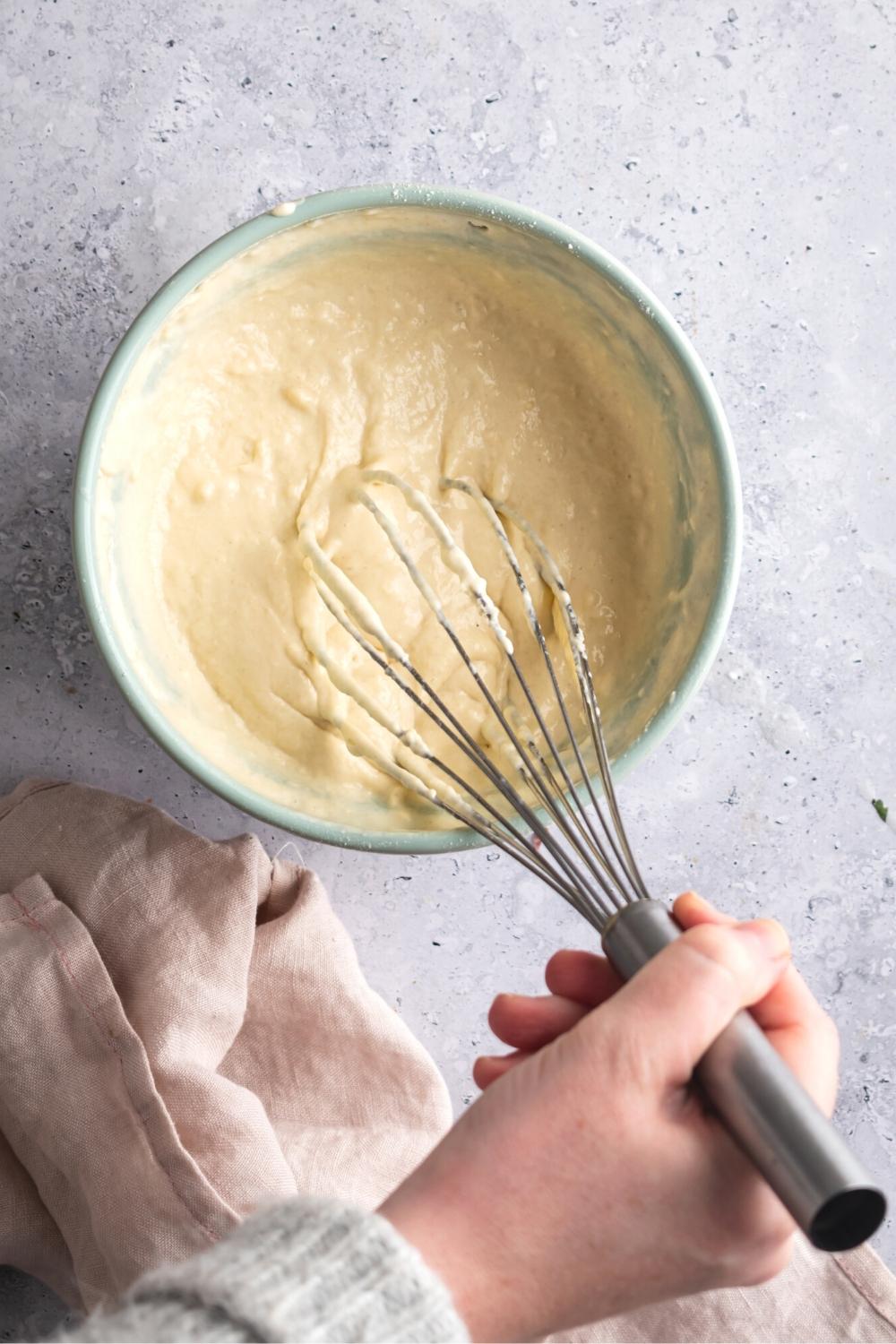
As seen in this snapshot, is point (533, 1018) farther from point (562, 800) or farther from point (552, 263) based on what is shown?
point (552, 263)

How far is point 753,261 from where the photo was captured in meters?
1.06

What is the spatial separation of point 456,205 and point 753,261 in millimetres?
327

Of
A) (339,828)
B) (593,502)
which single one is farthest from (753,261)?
(339,828)

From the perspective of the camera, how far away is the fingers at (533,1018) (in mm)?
722

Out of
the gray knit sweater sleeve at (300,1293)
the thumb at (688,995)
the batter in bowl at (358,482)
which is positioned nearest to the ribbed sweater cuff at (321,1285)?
the gray knit sweater sleeve at (300,1293)

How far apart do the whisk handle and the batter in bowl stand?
37cm

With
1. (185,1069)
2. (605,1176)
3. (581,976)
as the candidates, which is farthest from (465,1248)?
(185,1069)

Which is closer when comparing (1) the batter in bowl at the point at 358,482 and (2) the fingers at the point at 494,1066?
(2) the fingers at the point at 494,1066

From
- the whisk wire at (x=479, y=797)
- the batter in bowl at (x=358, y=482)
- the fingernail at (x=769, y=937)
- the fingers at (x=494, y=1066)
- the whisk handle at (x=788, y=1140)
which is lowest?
the whisk handle at (x=788, y=1140)

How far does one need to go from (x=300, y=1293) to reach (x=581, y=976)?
0.26 m

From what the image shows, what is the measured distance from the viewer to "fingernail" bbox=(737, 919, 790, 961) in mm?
639

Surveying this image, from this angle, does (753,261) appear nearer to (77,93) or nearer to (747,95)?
(747,95)

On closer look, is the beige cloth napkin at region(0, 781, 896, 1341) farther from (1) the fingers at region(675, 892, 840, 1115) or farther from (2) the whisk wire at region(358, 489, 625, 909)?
(1) the fingers at region(675, 892, 840, 1115)

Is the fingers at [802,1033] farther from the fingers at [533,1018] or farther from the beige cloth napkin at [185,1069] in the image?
the beige cloth napkin at [185,1069]
